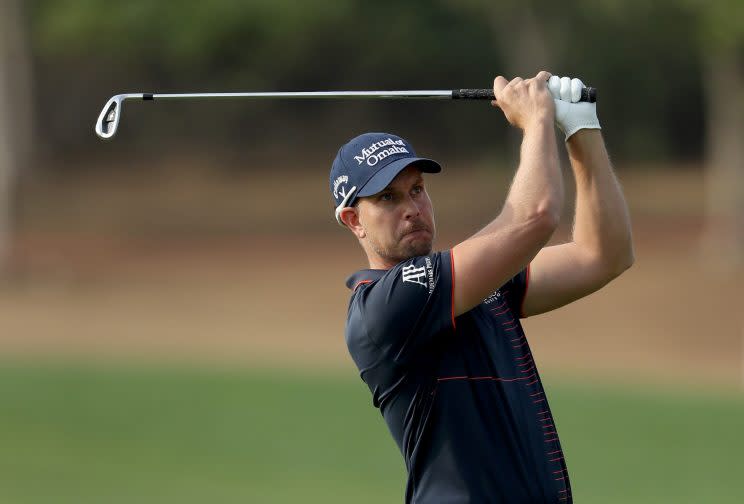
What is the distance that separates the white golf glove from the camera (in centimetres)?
418

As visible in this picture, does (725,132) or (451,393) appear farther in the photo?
(725,132)

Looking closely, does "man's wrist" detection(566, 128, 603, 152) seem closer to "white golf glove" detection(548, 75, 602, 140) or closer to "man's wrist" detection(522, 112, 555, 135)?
"white golf glove" detection(548, 75, 602, 140)

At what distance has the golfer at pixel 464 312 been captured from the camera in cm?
400

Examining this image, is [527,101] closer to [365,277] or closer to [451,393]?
[365,277]

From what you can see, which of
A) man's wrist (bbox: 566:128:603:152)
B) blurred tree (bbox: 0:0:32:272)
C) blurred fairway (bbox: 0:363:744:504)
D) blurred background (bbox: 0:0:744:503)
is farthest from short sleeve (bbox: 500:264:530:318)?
blurred tree (bbox: 0:0:32:272)

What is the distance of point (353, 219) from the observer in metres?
4.44

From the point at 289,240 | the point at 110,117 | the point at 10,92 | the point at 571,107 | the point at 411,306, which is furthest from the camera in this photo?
the point at 289,240

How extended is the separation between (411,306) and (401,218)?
1.20 ft

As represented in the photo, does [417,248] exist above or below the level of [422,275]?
above

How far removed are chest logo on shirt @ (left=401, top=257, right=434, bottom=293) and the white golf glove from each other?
2.07 ft

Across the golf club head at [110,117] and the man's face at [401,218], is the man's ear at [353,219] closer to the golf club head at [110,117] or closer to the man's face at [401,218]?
the man's face at [401,218]

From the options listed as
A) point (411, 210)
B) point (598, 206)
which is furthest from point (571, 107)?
point (411, 210)

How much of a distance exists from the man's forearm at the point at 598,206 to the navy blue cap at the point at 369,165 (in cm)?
47

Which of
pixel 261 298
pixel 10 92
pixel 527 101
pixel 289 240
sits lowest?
pixel 527 101
